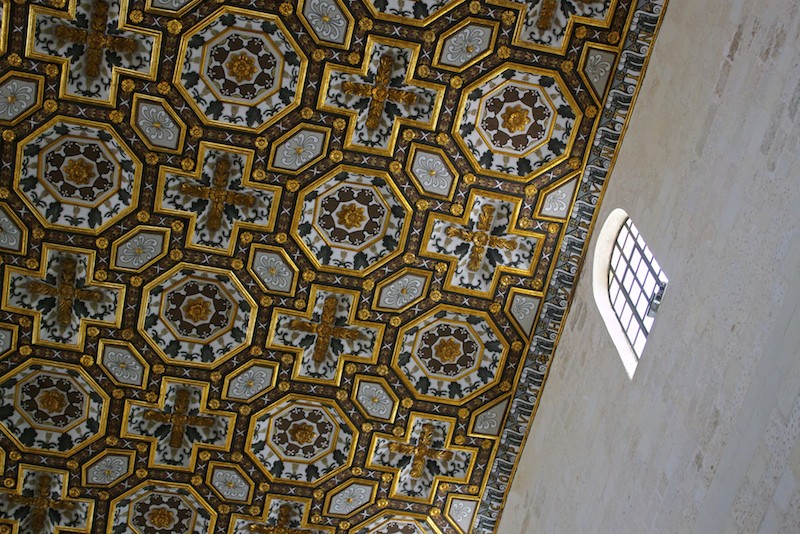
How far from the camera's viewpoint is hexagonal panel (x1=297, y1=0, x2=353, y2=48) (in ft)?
33.9

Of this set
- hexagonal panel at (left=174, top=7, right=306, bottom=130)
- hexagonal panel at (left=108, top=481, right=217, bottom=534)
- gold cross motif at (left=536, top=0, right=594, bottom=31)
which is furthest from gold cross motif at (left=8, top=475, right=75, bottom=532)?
gold cross motif at (left=536, top=0, right=594, bottom=31)

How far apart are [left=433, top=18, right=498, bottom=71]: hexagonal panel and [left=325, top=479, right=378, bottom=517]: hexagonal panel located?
475 cm

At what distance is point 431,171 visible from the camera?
1100 cm

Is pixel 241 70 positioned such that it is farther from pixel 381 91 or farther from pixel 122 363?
pixel 122 363

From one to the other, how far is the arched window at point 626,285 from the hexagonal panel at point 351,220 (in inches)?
80.2

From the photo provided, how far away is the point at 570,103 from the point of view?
10.8 metres

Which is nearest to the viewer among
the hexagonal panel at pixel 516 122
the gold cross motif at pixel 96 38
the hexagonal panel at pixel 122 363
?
the gold cross motif at pixel 96 38

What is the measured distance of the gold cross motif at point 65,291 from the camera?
10984mm

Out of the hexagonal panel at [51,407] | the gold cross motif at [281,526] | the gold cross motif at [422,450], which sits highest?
the gold cross motif at [422,450]

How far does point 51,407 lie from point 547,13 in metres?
6.53

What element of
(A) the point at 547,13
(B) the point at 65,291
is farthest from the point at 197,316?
(A) the point at 547,13

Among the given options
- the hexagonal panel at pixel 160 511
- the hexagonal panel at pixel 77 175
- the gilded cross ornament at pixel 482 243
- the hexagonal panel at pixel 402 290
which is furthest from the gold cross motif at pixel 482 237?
the hexagonal panel at pixel 160 511

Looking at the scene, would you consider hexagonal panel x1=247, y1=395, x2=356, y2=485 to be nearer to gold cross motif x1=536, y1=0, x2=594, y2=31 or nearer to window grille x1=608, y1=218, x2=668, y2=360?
window grille x1=608, y1=218, x2=668, y2=360

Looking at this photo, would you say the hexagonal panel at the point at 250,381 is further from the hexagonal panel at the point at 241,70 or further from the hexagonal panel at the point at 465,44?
the hexagonal panel at the point at 465,44
